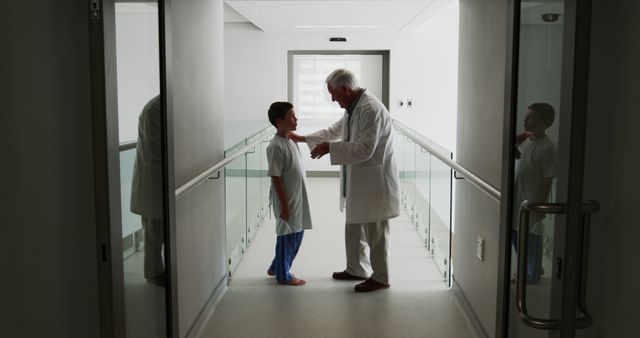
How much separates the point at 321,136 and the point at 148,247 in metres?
2.93

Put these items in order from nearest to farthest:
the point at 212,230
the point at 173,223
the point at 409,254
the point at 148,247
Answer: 1. the point at 148,247
2. the point at 173,223
3. the point at 212,230
4. the point at 409,254

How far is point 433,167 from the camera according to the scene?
594cm

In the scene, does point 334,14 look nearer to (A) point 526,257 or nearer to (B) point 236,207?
(B) point 236,207

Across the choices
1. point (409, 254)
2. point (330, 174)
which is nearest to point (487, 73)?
point (409, 254)

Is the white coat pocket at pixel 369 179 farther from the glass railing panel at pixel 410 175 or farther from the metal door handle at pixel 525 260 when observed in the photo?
the metal door handle at pixel 525 260

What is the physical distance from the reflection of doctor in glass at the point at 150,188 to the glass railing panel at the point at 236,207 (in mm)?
2330

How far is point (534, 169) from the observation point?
241 centimetres

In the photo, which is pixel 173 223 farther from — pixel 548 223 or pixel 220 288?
pixel 220 288

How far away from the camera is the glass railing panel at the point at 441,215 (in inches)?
211

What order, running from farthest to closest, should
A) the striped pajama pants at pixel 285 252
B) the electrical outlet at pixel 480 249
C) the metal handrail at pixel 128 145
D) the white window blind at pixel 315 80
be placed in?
the white window blind at pixel 315 80 < the striped pajama pants at pixel 285 252 < the electrical outlet at pixel 480 249 < the metal handrail at pixel 128 145

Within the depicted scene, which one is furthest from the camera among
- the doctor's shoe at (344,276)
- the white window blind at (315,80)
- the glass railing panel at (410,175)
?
the white window blind at (315,80)

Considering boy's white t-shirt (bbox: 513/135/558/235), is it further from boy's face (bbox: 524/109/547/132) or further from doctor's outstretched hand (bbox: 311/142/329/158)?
doctor's outstretched hand (bbox: 311/142/329/158)

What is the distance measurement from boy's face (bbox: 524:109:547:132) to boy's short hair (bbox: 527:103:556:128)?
0.02 m

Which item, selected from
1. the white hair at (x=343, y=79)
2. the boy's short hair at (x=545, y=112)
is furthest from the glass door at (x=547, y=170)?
the white hair at (x=343, y=79)
